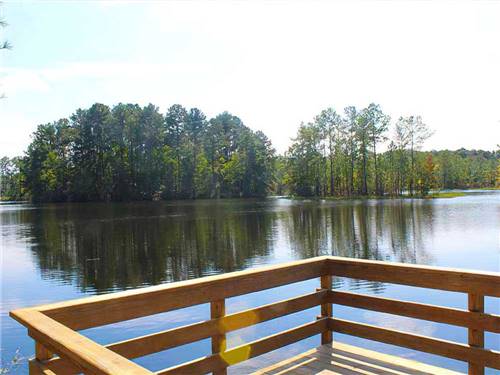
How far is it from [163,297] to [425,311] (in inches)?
69.1

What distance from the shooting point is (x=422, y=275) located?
10.2 feet

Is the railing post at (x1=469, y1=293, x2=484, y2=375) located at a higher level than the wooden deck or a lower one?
higher

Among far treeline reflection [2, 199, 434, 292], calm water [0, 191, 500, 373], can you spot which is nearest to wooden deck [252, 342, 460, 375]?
calm water [0, 191, 500, 373]

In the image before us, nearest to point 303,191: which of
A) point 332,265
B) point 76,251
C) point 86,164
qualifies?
point 86,164

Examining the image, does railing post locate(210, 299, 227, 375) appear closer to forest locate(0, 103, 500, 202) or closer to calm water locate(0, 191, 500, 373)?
calm water locate(0, 191, 500, 373)

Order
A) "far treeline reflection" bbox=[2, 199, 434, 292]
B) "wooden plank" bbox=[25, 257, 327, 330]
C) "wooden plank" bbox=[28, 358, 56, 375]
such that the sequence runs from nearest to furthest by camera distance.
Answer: "wooden plank" bbox=[28, 358, 56, 375] → "wooden plank" bbox=[25, 257, 327, 330] → "far treeline reflection" bbox=[2, 199, 434, 292]

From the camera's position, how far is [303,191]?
71.7 meters

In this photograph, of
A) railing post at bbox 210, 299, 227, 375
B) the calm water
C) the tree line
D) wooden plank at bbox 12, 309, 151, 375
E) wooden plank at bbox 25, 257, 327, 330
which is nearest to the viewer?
wooden plank at bbox 12, 309, 151, 375

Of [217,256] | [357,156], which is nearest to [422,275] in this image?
[217,256]

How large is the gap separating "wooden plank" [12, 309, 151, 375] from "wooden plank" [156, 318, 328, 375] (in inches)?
30.6

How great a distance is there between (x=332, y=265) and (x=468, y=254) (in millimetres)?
15019

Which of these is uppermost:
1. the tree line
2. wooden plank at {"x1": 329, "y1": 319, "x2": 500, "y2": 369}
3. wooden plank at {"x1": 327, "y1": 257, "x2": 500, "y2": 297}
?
the tree line

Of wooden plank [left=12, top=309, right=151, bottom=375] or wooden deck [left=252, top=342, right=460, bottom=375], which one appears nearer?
wooden plank [left=12, top=309, right=151, bottom=375]

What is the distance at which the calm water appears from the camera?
955 centimetres
